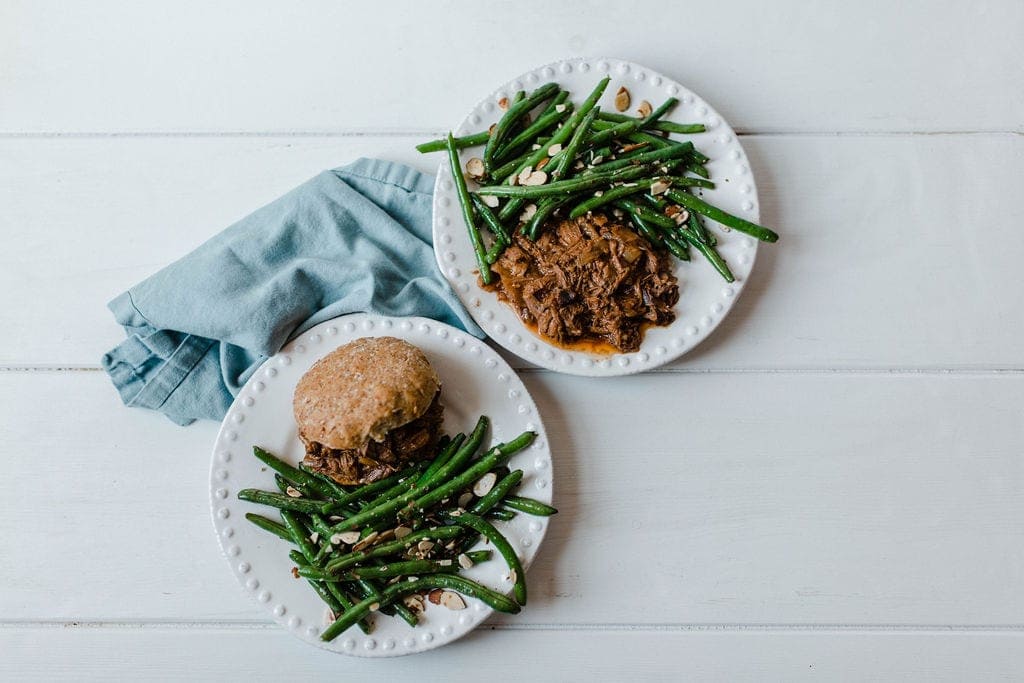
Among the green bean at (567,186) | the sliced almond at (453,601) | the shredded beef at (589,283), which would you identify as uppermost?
the green bean at (567,186)

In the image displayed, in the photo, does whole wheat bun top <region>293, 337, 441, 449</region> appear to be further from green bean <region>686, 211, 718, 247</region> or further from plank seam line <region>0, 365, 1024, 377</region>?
green bean <region>686, 211, 718, 247</region>

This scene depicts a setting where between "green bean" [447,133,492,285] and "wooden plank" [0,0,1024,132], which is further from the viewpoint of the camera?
"wooden plank" [0,0,1024,132]

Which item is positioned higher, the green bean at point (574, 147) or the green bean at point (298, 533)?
the green bean at point (574, 147)

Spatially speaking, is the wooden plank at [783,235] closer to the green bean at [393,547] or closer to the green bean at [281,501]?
the green bean at [281,501]

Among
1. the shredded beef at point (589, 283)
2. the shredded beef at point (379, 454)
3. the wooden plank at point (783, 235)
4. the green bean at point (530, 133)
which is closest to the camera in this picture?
the shredded beef at point (379, 454)

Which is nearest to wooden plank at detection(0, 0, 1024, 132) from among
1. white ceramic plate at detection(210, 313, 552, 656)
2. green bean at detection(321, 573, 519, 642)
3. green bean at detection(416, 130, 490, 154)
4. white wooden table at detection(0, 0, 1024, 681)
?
white wooden table at detection(0, 0, 1024, 681)

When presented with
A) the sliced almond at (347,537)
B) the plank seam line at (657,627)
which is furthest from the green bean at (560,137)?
the plank seam line at (657,627)
